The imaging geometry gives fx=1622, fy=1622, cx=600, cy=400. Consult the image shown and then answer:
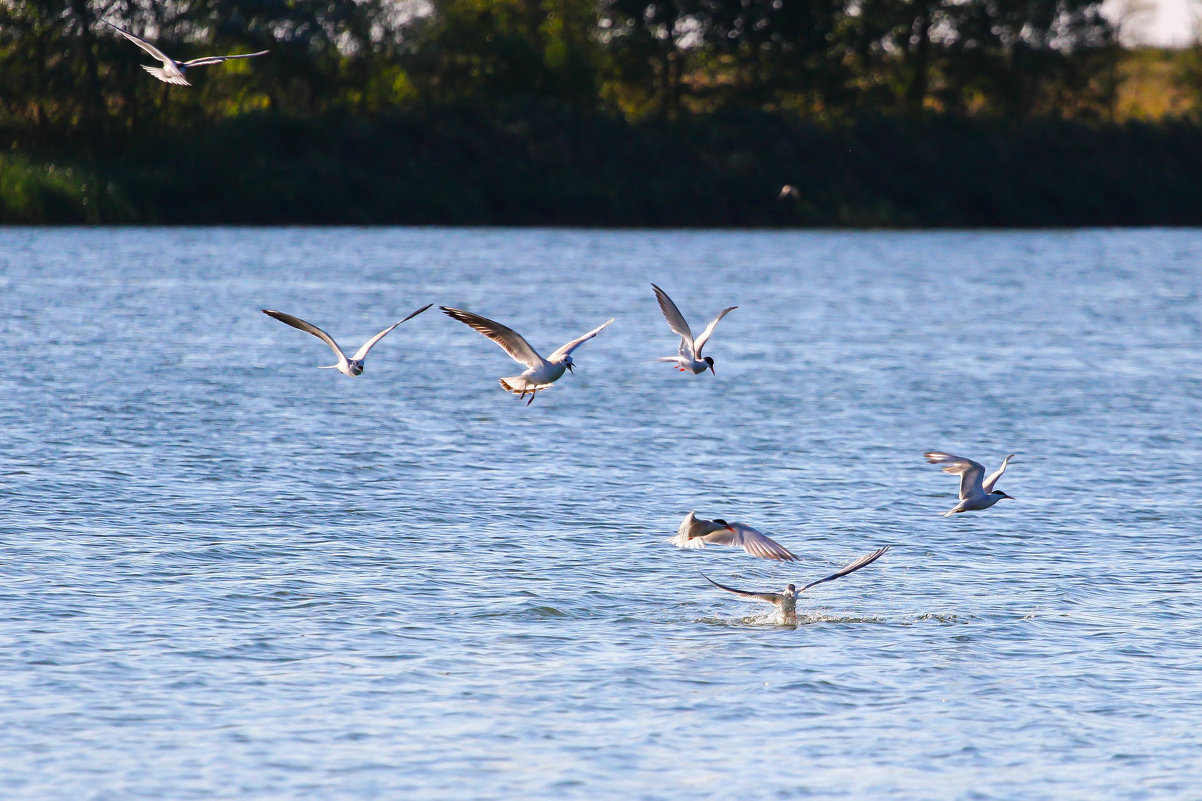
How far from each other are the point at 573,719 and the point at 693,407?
17.9 meters

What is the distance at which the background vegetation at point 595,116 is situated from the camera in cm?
6681

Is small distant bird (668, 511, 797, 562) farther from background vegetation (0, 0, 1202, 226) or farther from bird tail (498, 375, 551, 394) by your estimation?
background vegetation (0, 0, 1202, 226)

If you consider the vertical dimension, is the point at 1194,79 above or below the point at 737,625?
above

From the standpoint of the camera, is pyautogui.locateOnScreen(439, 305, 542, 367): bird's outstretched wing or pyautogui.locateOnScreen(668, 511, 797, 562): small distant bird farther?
pyautogui.locateOnScreen(439, 305, 542, 367): bird's outstretched wing

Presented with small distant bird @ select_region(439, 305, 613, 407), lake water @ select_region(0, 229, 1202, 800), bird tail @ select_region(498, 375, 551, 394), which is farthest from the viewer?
bird tail @ select_region(498, 375, 551, 394)

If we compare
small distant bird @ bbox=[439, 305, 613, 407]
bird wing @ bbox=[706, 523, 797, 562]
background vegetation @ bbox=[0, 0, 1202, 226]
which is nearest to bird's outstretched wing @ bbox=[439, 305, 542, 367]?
small distant bird @ bbox=[439, 305, 613, 407]

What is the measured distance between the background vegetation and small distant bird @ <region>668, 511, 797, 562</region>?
50802 mm

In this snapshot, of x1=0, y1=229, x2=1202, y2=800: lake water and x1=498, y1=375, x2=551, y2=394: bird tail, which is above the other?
x1=498, y1=375, x2=551, y2=394: bird tail

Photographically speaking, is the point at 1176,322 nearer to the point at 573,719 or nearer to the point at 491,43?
the point at 573,719

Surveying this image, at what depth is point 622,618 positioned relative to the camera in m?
15.2

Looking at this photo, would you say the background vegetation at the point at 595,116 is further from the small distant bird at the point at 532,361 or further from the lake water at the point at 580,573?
the small distant bird at the point at 532,361

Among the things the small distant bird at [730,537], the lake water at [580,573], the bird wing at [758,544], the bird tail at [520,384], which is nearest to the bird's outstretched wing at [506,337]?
the bird tail at [520,384]

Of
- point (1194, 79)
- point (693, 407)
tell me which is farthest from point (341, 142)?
point (1194, 79)

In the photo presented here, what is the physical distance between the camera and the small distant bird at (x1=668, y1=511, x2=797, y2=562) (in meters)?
Result: 13.5
